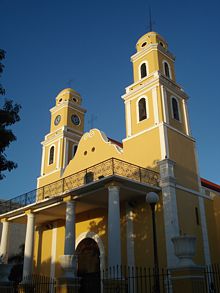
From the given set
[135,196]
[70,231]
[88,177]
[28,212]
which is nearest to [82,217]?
[88,177]

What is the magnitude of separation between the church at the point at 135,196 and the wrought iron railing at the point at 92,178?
0.06 meters

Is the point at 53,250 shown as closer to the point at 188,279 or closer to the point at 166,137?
the point at 166,137

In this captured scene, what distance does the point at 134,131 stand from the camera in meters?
21.1

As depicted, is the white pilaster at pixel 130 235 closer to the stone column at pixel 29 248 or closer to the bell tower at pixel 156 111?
the bell tower at pixel 156 111

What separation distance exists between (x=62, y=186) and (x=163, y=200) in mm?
6625

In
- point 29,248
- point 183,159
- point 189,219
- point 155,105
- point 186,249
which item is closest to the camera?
point 186,249

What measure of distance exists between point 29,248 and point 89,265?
363 cm

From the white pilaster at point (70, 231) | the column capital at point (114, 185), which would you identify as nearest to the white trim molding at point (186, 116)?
the column capital at point (114, 185)

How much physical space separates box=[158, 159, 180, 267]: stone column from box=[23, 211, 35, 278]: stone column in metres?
8.27

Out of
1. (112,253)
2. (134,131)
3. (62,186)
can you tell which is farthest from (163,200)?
(62,186)

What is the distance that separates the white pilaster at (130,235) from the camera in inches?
705

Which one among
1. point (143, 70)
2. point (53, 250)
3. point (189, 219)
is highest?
point (143, 70)

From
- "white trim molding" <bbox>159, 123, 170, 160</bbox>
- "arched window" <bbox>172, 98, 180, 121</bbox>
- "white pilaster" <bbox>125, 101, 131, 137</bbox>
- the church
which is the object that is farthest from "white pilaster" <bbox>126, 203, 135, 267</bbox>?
"arched window" <bbox>172, 98, 180, 121</bbox>

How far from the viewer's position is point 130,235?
725 inches
